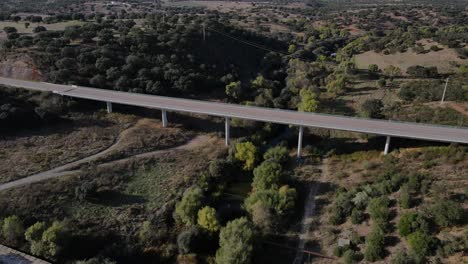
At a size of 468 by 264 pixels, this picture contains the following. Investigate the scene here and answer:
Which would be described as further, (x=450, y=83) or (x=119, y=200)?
(x=450, y=83)

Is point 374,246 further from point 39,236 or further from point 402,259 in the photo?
point 39,236

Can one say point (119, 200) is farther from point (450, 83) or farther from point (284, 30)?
point (284, 30)

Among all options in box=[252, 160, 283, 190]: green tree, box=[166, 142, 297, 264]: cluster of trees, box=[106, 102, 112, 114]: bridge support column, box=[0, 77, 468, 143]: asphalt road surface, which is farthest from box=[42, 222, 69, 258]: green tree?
box=[106, 102, 112, 114]: bridge support column

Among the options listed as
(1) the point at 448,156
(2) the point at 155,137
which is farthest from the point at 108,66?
(1) the point at 448,156

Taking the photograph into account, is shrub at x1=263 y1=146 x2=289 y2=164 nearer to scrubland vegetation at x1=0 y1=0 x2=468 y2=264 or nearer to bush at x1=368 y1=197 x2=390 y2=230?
scrubland vegetation at x1=0 y1=0 x2=468 y2=264

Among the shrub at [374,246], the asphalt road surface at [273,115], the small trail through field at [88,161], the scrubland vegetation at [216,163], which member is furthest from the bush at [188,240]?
the asphalt road surface at [273,115]

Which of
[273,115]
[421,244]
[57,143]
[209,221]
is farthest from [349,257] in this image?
[57,143]
